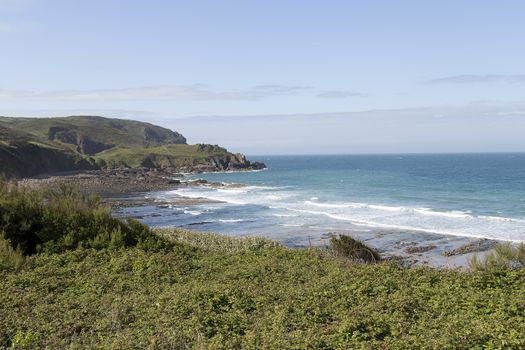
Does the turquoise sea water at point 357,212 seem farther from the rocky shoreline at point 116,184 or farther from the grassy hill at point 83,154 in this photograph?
the grassy hill at point 83,154

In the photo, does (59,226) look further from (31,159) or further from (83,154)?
(83,154)

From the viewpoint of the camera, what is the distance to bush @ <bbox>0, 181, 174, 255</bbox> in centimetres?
1881

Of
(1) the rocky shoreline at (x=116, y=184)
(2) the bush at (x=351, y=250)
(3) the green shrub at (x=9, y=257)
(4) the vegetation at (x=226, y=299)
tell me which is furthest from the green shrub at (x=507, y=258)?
(1) the rocky shoreline at (x=116, y=184)

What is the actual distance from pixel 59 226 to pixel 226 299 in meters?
10.4

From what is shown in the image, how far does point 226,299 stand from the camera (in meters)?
12.1

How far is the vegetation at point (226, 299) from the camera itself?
30.2 ft

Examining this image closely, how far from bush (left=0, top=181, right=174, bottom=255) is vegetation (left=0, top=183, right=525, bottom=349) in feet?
0.22

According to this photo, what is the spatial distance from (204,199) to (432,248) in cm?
4013

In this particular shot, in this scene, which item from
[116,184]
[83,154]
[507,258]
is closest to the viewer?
[507,258]

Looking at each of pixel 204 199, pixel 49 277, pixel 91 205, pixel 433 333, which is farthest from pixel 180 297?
pixel 204 199

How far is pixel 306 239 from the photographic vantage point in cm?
3775

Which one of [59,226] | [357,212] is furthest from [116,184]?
[59,226]

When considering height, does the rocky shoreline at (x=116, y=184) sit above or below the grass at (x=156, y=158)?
below

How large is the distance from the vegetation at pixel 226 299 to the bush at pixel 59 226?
0.22 ft
